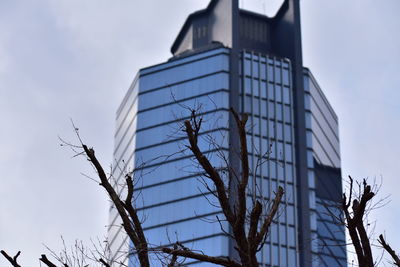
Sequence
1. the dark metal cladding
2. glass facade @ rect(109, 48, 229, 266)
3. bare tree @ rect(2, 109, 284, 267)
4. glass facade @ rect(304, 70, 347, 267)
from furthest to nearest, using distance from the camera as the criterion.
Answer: the dark metal cladding → glass facade @ rect(304, 70, 347, 267) → glass facade @ rect(109, 48, 229, 266) → bare tree @ rect(2, 109, 284, 267)

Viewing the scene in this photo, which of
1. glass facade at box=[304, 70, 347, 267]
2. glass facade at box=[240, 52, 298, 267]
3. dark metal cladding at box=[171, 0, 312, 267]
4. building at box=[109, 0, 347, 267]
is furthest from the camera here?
dark metal cladding at box=[171, 0, 312, 267]

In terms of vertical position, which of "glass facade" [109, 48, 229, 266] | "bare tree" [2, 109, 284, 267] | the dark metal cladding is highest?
the dark metal cladding

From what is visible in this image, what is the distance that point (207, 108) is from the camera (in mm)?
80000

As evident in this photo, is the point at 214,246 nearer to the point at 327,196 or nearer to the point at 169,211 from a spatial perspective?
the point at 169,211

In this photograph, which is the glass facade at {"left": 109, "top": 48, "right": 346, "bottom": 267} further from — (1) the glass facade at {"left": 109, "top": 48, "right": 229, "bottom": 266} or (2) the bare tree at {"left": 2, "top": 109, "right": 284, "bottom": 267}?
(2) the bare tree at {"left": 2, "top": 109, "right": 284, "bottom": 267}

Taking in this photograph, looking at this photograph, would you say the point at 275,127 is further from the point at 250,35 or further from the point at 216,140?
the point at 250,35

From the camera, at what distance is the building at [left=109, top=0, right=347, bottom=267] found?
251ft

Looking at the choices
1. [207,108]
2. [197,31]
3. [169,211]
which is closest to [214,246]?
[169,211]

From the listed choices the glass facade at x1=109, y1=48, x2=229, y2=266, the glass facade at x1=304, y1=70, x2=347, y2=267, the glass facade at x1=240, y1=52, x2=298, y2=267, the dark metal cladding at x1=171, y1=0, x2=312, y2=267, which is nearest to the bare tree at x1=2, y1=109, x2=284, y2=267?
the glass facade at x1=109, y1=48, x2=229, y2=266

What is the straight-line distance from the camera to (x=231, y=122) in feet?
254

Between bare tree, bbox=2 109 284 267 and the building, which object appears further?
the building

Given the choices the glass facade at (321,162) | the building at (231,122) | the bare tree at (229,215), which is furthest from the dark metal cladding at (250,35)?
the bare tree at (229,215)

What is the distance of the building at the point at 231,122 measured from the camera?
7650cm

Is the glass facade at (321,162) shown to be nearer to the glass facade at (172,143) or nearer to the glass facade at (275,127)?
the glass facade at (275,127)
